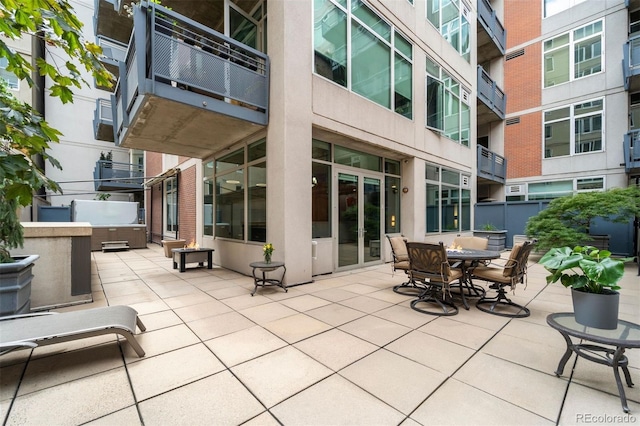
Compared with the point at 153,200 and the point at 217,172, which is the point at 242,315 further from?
the point at 153,200

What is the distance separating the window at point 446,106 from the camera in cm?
955

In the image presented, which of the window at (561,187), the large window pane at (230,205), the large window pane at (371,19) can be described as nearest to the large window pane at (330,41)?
the large window pane at (371,19)

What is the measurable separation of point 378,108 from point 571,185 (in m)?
11.4

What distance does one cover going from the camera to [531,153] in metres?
13.9

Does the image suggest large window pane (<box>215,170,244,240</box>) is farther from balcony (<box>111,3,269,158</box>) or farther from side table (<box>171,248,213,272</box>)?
balcony (<box>111,3,269,158</box>)

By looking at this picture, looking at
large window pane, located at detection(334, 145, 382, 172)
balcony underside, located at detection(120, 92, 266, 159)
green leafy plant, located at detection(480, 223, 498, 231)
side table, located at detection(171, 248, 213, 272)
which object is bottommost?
side table, located at detection(171, 248, 213, 272)

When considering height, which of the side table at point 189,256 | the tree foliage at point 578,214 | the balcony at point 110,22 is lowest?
the side table at point 189,256

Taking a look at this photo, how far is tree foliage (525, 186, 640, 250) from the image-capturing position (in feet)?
26.0

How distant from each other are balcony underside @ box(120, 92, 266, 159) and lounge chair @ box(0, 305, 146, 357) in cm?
346

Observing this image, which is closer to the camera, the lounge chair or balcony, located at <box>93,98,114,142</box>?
the lounge chair

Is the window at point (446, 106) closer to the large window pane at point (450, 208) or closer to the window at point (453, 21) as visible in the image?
the window at point (453, 21)

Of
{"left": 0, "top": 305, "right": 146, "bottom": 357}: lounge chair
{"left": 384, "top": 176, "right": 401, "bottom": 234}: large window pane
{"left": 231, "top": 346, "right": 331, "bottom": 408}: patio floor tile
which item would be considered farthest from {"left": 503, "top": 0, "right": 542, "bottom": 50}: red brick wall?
{"left": 0, "top": 305, "right": 146, "bottom": 357}: lounge chair

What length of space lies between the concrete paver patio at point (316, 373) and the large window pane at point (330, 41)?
5.28 metres

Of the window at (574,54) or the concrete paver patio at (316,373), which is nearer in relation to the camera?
the concrete paver patio at (316,373)
